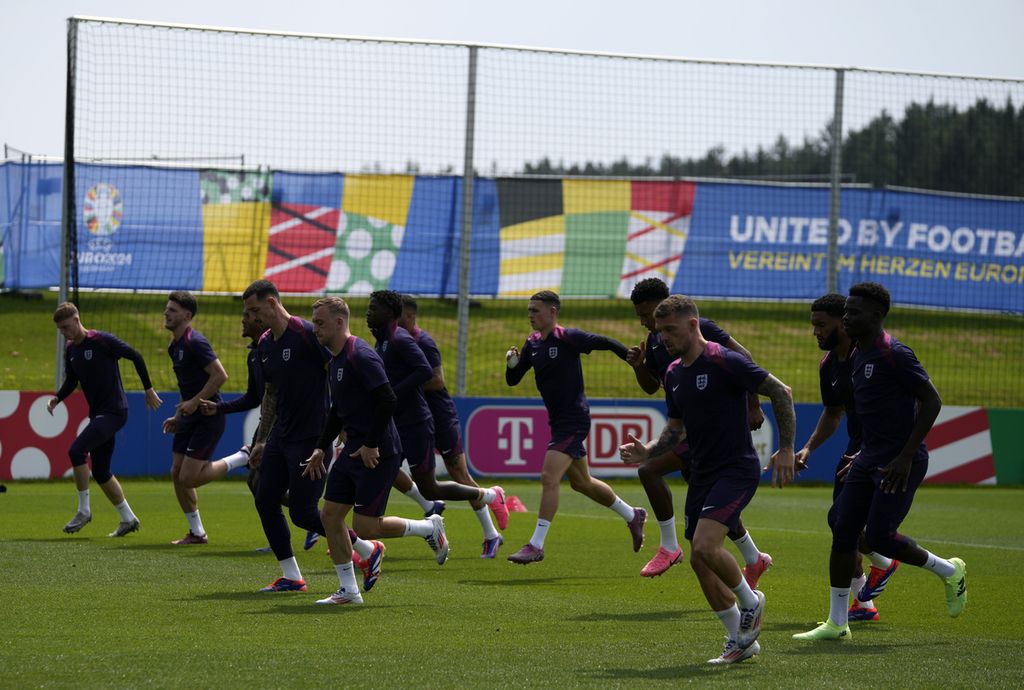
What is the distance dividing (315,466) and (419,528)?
155 cm

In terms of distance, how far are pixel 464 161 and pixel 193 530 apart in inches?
373

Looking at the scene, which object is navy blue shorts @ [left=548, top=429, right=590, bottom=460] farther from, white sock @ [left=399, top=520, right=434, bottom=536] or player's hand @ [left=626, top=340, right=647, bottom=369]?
white sock @ [left=399, top=520, right=434, bottom=536]

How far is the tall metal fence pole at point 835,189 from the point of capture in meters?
22.8

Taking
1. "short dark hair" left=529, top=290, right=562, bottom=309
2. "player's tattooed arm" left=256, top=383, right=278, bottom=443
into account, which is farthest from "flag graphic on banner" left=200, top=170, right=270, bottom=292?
"player's tattooed arm" left=256, top=383, right=278, bottom=443

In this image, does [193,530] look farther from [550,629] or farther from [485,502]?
[550,629]

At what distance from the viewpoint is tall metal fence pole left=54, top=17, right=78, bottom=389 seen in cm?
1970

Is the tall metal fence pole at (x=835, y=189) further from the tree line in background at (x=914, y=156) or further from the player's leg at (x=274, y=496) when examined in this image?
the player's leg at (x=274, y=496)

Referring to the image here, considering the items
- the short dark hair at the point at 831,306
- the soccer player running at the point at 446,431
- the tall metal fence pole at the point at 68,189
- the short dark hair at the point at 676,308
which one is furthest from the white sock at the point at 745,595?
the tall metal fence pole at the point at 68,189

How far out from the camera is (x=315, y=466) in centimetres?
983

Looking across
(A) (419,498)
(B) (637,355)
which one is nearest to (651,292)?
(B) (637,355)

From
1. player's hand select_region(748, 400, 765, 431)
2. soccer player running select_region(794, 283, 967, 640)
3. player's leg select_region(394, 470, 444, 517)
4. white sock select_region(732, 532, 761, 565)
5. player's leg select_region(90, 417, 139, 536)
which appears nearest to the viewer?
soccer player running select_region(794, 283, 967, 640)

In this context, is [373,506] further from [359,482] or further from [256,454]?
[256,454]

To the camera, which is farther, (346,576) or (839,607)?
(346,576)

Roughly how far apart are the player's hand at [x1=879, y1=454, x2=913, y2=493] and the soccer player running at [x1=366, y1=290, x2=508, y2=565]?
4409 mm
